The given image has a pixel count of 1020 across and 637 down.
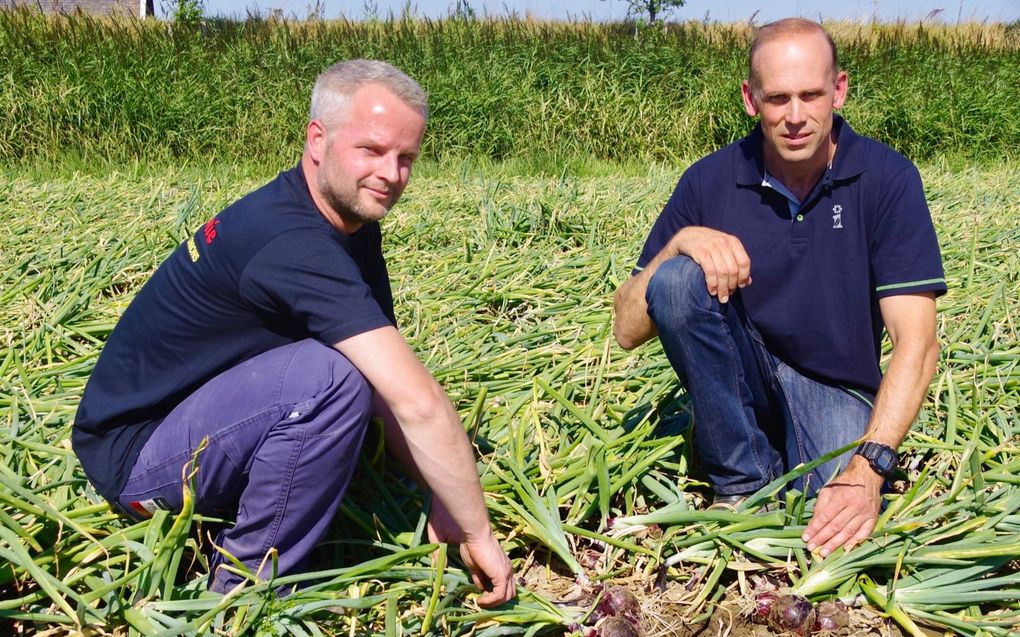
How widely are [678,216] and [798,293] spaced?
337mm

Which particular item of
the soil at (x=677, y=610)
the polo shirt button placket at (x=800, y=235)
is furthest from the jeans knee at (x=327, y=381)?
the polo shirt button placket at (x=800, y=235)

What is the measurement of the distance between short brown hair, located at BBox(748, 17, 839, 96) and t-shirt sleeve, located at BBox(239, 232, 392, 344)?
106 cm

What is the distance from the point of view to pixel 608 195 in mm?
4930

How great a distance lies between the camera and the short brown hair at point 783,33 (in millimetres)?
2117

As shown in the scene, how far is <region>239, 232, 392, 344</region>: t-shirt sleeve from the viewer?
5.27ft

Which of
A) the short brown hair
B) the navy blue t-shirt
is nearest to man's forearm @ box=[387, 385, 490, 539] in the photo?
the navy blue t-shirt

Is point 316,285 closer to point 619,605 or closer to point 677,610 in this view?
point 619,605

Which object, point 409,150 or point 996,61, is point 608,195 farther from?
point 996,61

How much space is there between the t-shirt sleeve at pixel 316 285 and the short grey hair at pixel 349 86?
0.90 feet

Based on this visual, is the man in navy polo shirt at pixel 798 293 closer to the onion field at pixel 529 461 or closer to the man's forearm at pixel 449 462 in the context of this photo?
the onion field at pixel 529 461

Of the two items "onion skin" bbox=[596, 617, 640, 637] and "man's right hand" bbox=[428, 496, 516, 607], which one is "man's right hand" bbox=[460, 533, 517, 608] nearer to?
"man's right hand" bbox=[428, 496, 516, 607]

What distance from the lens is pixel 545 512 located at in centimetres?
192

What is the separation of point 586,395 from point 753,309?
0.56 meters

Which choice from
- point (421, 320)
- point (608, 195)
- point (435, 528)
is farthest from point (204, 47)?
point (435, 528)
